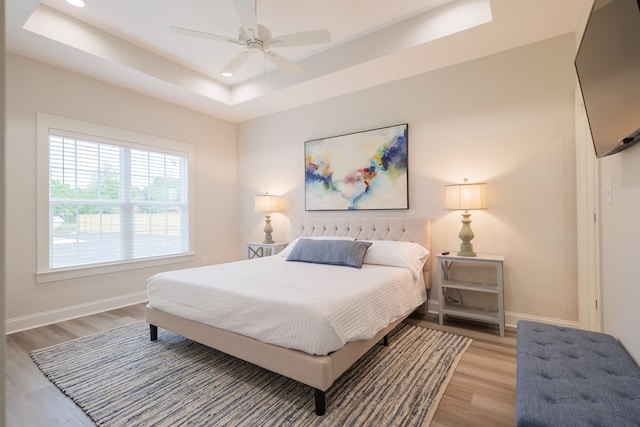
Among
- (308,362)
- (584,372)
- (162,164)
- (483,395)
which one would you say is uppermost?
(162,164)

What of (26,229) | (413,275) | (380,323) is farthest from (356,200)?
(26,229)

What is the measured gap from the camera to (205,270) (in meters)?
2.86

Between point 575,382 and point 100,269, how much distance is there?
440 centimetres

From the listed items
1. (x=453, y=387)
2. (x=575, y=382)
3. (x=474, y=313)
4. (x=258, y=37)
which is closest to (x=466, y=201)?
(x=474, y=313)

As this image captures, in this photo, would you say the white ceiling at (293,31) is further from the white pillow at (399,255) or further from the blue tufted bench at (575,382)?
the blue tufted bench at (575,382)

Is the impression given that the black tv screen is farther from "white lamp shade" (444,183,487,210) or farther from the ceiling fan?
the ceiling fan

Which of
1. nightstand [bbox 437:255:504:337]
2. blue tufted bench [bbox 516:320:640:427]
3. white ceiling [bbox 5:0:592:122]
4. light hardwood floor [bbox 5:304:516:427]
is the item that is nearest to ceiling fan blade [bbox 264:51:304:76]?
white ceiling [bbox 5:0:592:122]

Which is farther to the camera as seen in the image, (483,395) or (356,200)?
(356,200)

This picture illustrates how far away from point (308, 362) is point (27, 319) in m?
3.24

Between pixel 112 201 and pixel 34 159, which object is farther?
pixel 112 201

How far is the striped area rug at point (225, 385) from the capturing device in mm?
1692

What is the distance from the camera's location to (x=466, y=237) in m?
3.02

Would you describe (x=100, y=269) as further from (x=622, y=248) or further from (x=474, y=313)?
(x=622, y=248)

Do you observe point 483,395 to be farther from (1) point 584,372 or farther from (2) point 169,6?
(2) point 169,6
